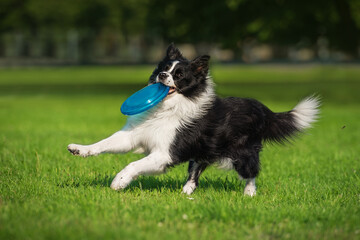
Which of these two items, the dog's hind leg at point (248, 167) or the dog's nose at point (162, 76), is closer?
the dog's nose at point (162, 76)

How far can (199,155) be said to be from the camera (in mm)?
6055

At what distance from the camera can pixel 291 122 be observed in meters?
6.71

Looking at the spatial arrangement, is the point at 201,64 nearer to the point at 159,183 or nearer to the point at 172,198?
the point at 172,198

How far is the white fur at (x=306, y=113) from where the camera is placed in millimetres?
6703

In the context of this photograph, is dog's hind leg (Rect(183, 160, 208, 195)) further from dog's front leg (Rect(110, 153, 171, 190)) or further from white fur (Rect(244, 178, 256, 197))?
dog's front leg (Rect(110, 153, 171, 190))

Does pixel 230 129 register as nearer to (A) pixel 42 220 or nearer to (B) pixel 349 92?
(A) pixel 42 220

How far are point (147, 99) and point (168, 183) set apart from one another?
148 cm

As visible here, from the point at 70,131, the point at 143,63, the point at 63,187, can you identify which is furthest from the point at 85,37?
the point at 63,187

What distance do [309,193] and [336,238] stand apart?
185 cm

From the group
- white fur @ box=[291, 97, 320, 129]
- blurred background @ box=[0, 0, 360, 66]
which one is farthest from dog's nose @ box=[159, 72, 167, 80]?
blurred background @ box=[0, 0, 360, 66]

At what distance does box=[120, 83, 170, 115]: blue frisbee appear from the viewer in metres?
5.80

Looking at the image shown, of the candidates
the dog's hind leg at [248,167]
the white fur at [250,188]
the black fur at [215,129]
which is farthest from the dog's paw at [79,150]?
the white fur at [250,188]

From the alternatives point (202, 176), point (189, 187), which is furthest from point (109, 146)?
point (202, 176)

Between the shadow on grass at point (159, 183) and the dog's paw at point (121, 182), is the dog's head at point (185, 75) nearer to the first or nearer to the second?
the dog's paw at point (121, 182)
